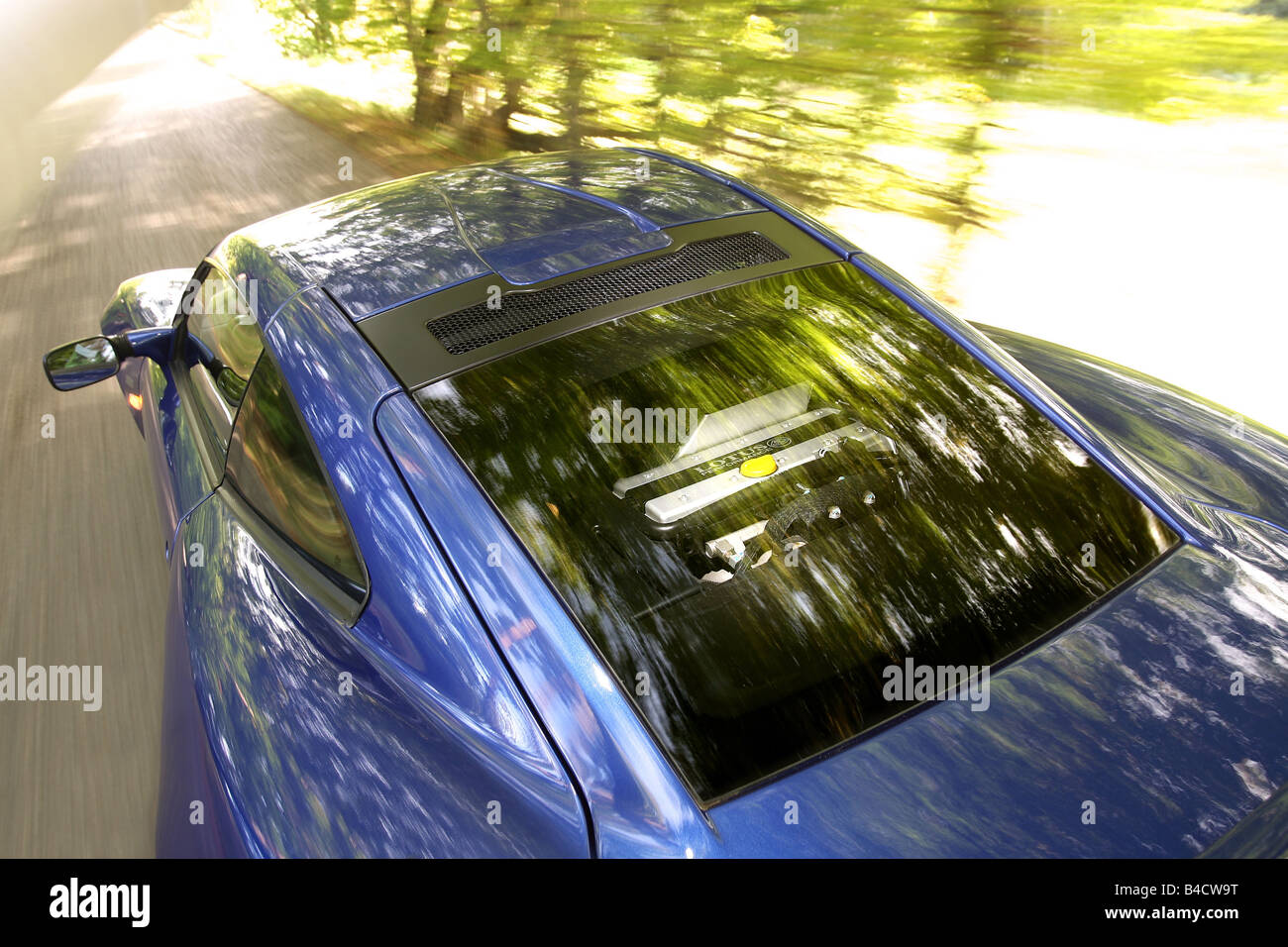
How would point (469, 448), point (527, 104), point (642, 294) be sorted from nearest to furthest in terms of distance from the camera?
point (469, 448) < point (642, 294) < point (527, 104)

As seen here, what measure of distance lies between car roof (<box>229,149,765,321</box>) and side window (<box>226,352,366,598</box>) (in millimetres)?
251

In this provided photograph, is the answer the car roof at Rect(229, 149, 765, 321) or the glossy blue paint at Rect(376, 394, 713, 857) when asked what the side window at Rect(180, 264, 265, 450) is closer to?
the car roof at Rect(229, 149, 765, 321)

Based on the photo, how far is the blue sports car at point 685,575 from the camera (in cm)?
122

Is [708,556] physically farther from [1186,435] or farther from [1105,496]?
[1186,435]

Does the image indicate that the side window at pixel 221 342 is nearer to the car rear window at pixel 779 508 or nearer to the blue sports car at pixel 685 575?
the blue sports car at pixel 685 575

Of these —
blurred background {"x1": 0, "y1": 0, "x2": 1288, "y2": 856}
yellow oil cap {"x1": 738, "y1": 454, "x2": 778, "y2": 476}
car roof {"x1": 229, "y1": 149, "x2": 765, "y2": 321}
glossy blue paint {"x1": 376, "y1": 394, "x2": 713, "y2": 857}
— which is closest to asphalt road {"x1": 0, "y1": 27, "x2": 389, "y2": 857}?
blurred background {"x1": 0, "y1": 0, "x2": 1288, "y2": 856}

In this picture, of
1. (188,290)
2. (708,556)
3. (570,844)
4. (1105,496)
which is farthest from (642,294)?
(188,290)

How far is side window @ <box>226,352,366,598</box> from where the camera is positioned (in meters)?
1.63

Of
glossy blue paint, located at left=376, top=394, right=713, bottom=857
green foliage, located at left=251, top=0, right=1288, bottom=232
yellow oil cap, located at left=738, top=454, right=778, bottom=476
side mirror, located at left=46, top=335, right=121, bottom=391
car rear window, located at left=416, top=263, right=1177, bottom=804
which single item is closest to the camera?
glossy blue paint, located at left=376, top=394, right=713, bottom=857

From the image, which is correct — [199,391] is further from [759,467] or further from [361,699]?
[759,467]

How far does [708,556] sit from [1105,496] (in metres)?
0.73

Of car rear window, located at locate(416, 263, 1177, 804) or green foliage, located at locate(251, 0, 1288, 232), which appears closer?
car rear window, located at locate(416, 263, 1177, 804)

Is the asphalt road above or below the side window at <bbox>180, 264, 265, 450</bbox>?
below
